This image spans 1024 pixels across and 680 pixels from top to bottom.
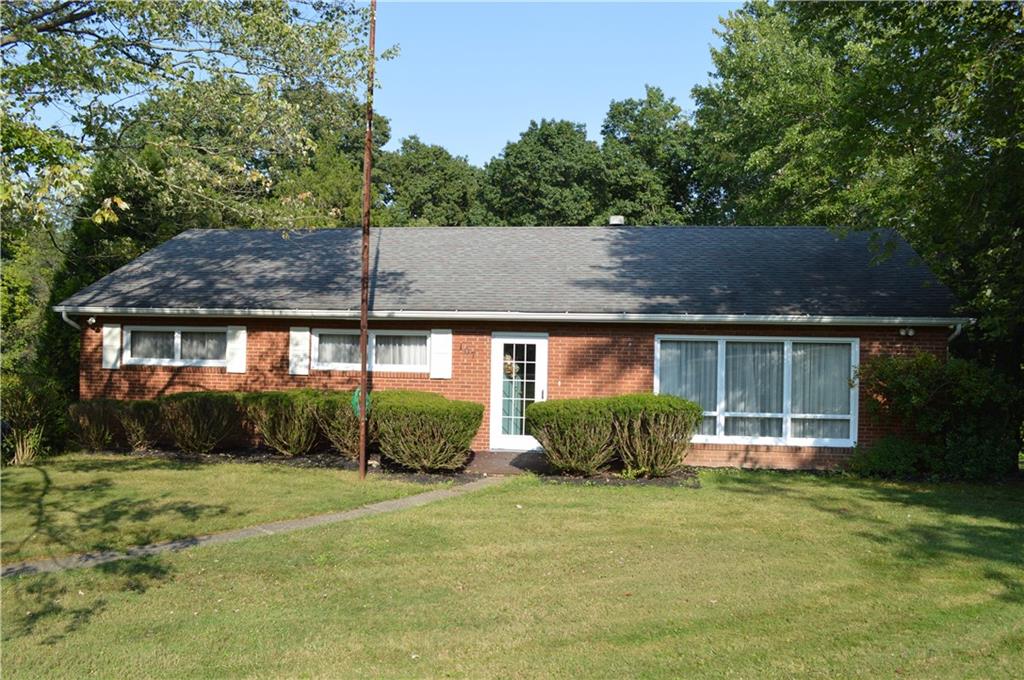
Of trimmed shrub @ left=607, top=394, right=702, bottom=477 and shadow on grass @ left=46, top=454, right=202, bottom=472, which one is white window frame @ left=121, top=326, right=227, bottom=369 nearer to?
shadow on grass @ left=46, top=454, right=202, bottom=472

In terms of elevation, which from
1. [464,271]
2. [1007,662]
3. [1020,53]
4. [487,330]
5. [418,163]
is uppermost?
[418,163]

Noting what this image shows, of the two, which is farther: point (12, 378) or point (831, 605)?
point (12, 378)

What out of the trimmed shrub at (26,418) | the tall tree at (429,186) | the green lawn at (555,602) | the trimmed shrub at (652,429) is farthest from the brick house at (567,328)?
the tall tree at (429,186)

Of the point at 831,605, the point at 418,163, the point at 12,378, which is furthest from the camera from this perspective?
the point at 418,163

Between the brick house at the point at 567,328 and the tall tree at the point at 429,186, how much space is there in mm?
24694

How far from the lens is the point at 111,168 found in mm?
13812

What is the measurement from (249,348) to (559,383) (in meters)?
6.07

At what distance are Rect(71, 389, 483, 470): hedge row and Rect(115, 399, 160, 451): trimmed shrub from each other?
0.02 meters

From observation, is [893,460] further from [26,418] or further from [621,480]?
[26,418]

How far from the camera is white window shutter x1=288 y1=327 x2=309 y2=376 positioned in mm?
16016

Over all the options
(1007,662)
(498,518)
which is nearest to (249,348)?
(498,518)

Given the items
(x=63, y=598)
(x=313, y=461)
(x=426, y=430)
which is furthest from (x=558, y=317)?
(x=63, y=598)

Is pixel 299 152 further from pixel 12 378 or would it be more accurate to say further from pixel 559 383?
pixel 12 378

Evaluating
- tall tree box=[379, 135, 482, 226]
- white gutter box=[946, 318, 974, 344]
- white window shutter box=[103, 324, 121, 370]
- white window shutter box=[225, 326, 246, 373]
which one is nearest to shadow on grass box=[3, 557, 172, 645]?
white window shutter box=[225, 326, 246, 373]
